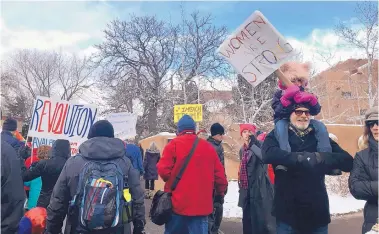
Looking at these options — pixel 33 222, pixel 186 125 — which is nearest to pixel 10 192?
pixel 33 222

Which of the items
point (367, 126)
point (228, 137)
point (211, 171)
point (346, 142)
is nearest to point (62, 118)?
point (211, 171)

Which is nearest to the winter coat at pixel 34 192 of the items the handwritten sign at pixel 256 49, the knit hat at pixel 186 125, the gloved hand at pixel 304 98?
the knit hat at pixel 186 125

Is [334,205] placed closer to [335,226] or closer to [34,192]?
[335,226]

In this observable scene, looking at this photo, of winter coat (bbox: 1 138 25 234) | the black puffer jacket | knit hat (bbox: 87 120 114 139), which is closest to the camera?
winter coat (bbox: 1 138 25 234)

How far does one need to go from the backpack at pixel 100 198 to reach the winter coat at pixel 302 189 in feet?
4.23

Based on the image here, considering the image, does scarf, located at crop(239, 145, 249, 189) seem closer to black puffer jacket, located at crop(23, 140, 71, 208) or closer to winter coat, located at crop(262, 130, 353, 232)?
winter coat, located at crop(262, 130, 353, 232)

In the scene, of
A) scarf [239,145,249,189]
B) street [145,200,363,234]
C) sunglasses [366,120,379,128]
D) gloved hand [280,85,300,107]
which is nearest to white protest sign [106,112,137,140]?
street [145,200,363,234]

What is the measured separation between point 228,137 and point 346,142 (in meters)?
5.95

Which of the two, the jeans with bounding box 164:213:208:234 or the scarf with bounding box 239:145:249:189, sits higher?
the scarf with bounding box 239:145:249:189

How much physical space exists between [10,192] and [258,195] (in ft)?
10.4

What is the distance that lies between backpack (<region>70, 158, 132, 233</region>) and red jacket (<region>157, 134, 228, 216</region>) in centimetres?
100

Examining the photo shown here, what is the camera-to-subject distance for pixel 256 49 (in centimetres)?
416

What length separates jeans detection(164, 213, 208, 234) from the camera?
13.7 feet

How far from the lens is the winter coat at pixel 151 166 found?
1152 centimetres
